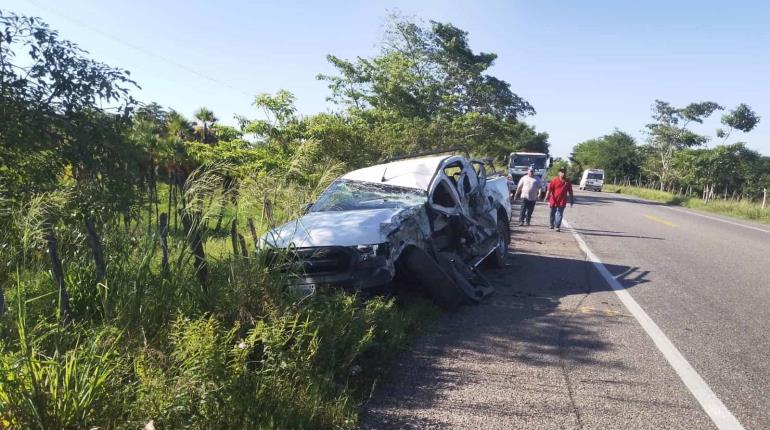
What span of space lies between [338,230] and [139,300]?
2.15 meters

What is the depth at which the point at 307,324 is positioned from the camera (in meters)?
4.08

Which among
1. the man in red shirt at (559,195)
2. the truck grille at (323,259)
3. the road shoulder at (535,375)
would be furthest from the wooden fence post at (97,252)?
the man in red shirt at (559,195)

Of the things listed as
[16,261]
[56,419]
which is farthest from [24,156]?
[56,419]

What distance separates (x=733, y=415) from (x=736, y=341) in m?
1.87

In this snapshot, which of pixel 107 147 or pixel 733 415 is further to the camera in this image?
pixel 107 147

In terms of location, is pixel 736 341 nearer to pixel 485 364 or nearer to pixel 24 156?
pixel 485 364

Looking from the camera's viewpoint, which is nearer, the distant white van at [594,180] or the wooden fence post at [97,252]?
the wooden fence post at [97,252]

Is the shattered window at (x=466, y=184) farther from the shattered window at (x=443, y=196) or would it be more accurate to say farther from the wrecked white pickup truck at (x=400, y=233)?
the shattered window at (x=443, y=196)

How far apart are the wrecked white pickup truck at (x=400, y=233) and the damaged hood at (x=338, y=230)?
0.4 inches

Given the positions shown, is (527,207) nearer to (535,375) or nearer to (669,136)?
(535,375)

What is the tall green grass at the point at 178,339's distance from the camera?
9.66 feet

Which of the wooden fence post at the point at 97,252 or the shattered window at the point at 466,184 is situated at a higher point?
the shattered window at the point at 466,184

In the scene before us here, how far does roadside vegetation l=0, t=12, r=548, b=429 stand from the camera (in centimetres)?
305

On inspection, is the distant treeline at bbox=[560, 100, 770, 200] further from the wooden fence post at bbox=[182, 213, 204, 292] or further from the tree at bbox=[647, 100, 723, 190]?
the wooden fence post at bbox=[182, 213, 204, 292]
